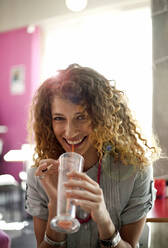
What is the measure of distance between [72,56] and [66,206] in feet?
12.6

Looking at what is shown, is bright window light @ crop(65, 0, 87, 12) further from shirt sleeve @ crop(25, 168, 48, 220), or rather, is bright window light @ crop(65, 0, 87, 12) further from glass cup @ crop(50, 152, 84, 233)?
glass cup @ crop(50, 152, 84, 233)

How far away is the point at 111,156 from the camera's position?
3.82 feet

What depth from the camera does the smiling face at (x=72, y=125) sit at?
3.44 ft

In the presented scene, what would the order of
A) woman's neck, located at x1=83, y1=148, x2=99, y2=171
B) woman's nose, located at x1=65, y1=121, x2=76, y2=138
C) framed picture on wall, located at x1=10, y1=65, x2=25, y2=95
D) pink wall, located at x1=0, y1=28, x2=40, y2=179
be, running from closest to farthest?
woman's nose, located at x1=65, y1=121, x2=76, y2=138, woman's neck, located at x1=83, y1=148, x2=99, y2=171, pink wall, located at x1=0, y1=28, x2=40, y2=179, framed picture on wall, located at x1=10, y1=65, x2=25, y2=95

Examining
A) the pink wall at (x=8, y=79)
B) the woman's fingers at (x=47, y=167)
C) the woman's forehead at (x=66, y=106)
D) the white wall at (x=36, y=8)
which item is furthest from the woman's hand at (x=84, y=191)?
the pink wall at (x=8, y=79)

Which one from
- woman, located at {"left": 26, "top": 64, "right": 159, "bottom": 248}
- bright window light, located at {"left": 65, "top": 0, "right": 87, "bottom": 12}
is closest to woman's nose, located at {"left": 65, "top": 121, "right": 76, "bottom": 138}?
woman, located at {"left": 26, "top": 64, "right": 159, "bottom": 248}

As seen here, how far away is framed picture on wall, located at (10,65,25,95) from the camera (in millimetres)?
5113

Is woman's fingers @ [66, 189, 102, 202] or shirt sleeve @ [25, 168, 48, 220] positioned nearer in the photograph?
woman's fingers @ [66, 189, 102, 202]

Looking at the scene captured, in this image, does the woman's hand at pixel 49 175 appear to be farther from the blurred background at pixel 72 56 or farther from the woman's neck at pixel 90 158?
the blurred background at pixel 72 56

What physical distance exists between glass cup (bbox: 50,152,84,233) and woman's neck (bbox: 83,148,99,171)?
0.39 metres

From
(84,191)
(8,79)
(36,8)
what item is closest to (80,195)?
(84,191)

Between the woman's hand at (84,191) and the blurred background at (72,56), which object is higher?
the blurred background at (72,56)

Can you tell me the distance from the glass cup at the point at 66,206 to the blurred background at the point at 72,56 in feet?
1.83

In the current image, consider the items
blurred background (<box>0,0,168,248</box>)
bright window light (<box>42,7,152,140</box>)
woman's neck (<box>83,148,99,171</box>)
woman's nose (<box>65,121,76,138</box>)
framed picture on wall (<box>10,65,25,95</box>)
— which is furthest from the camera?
framed picture on wall (<box>10,65,25,95</box>)
